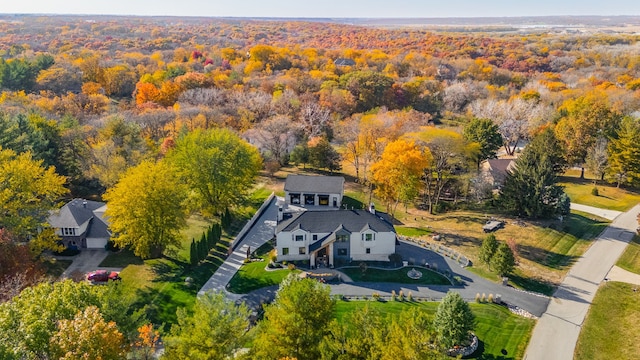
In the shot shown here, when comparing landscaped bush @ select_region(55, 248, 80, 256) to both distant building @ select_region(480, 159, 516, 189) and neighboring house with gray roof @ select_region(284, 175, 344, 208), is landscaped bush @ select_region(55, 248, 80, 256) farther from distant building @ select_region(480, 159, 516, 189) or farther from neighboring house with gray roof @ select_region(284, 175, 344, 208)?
distant building @ select_region(480, 159, 516, 189)

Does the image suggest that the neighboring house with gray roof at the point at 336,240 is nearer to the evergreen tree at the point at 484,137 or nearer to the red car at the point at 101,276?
the red car at the point at 101,276

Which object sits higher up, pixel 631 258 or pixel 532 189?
Result: pixel 532 189

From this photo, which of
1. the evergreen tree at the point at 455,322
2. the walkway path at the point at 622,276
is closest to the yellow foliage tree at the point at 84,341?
the evergreen tree at the point at 455,322

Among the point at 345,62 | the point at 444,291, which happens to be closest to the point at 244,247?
the point at 444,291

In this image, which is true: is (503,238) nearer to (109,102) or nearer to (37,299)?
(37,299)

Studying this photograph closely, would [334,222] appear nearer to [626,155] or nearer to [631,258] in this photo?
[631,258]

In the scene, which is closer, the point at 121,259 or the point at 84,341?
the point at 84,341

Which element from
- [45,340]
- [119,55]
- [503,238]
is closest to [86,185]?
[45,340]
